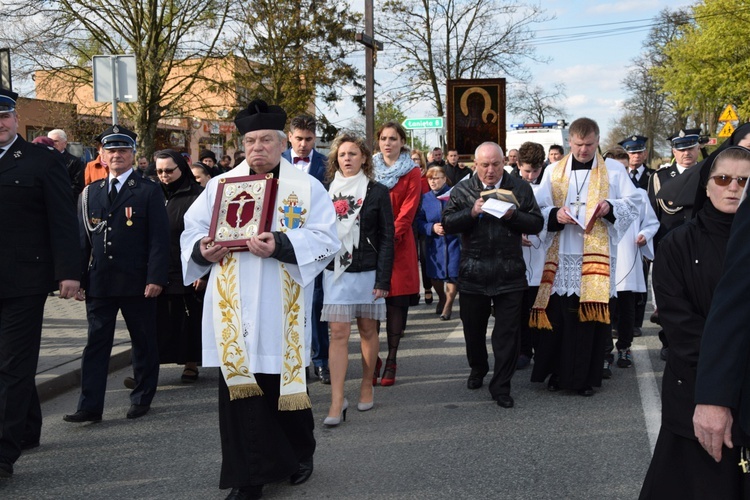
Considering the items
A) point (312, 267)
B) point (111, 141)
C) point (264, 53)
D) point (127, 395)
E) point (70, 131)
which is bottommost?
point (127, 395)

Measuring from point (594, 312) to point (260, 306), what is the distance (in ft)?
10.9

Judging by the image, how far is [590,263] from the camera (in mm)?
6766

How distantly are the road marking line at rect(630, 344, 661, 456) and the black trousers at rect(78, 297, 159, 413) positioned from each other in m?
3.68

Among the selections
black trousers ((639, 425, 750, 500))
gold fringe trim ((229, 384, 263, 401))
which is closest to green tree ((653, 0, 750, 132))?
gold fringe trim ((229, 384, 263, 401))

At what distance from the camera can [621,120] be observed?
7356cm

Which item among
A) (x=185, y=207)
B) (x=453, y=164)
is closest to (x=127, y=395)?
(x=185, y=207)

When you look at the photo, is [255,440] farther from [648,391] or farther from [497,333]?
[648,391]

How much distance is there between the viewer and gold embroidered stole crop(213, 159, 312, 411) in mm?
4324

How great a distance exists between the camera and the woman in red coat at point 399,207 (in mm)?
7145

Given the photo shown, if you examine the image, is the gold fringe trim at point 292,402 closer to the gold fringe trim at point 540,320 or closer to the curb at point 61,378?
the gold fringe trim at point 540,320

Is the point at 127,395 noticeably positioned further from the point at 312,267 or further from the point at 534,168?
the point at 534,168

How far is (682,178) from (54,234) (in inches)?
142

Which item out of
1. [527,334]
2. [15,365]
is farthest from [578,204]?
[15,365]

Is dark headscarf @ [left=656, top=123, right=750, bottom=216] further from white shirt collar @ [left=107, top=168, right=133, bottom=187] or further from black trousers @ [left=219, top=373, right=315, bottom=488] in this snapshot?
white shirt collar @ [left=107, top=168, right=133, bottom=187]
